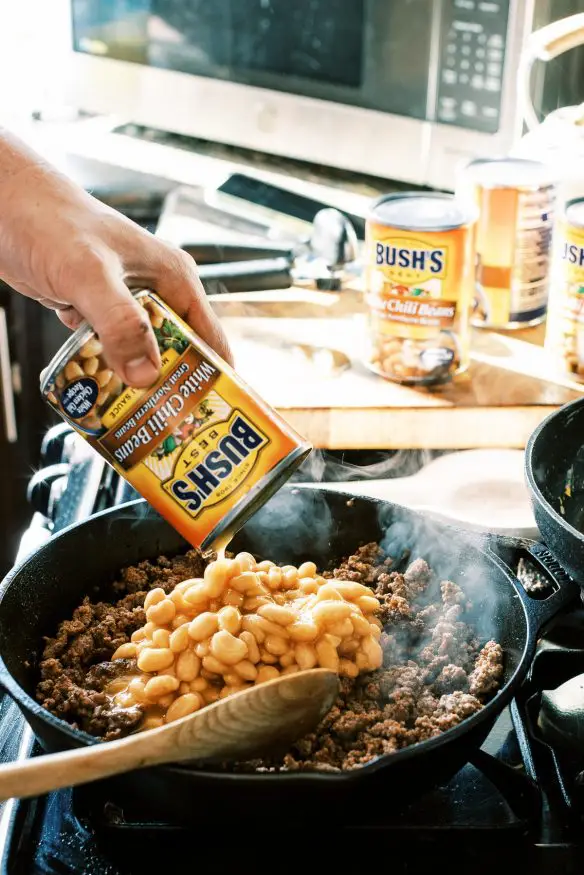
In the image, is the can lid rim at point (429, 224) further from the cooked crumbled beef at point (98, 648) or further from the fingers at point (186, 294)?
the cooked crumbled beef at point (98, 648)

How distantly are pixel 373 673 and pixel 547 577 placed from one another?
0.73ft

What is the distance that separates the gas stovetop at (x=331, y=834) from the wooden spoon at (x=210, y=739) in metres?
0.05

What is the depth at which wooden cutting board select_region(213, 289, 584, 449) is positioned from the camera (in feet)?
4.64

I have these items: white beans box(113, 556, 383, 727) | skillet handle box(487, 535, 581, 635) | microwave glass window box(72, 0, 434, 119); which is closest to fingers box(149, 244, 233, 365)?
white beans box(113, 556, 383, 727)

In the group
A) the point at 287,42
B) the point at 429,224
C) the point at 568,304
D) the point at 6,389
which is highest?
the point at 287,42

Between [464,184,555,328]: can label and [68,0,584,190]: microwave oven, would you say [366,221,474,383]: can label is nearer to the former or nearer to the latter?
[464,184,555,328]: can label

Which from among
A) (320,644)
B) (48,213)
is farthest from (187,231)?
(320,644)

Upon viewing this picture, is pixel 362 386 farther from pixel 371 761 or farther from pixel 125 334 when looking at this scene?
pixel 371 761

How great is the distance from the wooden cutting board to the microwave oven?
343 mm

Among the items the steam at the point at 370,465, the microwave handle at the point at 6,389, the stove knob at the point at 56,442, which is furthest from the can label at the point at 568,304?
the microwave handle at the point at 6,389

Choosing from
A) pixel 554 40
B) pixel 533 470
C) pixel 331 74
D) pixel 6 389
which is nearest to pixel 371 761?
pixel 533 470

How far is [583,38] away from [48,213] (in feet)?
2.79

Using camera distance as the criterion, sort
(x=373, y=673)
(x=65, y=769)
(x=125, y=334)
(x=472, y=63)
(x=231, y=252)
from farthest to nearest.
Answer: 1. (x=231, y=252)
2. (x=472, y=63)
3. (x=373, y=673)
4. (x=125, y=334)
5. (x=65, y=769)

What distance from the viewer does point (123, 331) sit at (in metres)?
0.83
